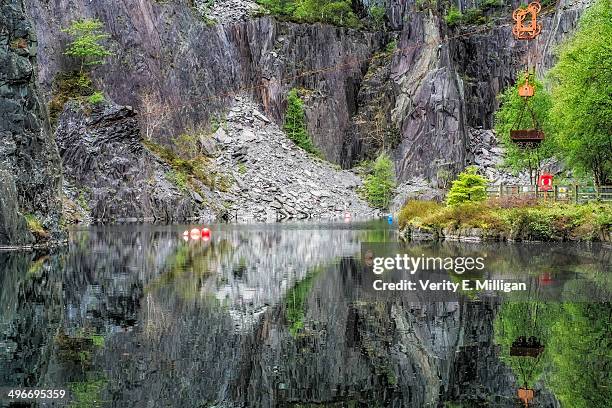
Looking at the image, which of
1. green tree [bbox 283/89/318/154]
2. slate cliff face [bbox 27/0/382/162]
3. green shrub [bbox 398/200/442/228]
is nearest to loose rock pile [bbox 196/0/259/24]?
slate cliff face [bbox 27/0/382/162]

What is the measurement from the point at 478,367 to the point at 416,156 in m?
80.6

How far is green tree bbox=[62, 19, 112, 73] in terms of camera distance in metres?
71.1

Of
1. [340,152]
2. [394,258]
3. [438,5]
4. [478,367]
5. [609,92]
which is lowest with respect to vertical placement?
[478,367]

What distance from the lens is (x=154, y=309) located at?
15156mm

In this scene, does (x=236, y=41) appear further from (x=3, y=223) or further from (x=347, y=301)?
(x=347, y=301)

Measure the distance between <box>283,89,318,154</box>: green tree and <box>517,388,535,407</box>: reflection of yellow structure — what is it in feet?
267

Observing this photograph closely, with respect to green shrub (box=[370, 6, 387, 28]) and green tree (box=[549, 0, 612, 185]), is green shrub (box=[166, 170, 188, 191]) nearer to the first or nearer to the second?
green tree (box=[549, 0, 612, 185])

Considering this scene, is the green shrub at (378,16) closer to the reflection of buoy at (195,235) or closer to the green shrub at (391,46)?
the green shrub at (391,46)

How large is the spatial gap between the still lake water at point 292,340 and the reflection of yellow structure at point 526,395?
0.13ft

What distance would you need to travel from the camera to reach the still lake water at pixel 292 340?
9.13 m

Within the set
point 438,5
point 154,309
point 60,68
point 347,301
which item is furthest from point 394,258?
point 438,5

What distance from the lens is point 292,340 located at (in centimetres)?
1209

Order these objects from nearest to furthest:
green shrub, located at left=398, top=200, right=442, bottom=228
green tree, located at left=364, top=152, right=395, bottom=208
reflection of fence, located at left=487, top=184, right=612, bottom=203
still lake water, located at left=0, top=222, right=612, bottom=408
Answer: still lake water, located at left=0, top=222, right=612, bottom=408 → reflection of fence, located at left=487, top=184, right=612, bottom=203 → green shrub, located at left=398, top=200, right=442, bottom=228 → green tree, located at left=364, top=152, right=395, bottom=208

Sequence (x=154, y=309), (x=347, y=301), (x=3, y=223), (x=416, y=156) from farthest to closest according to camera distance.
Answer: (x=416, y=156) < (x=3, y=223) < (x=347, y=301) < (x=154, y=309)
